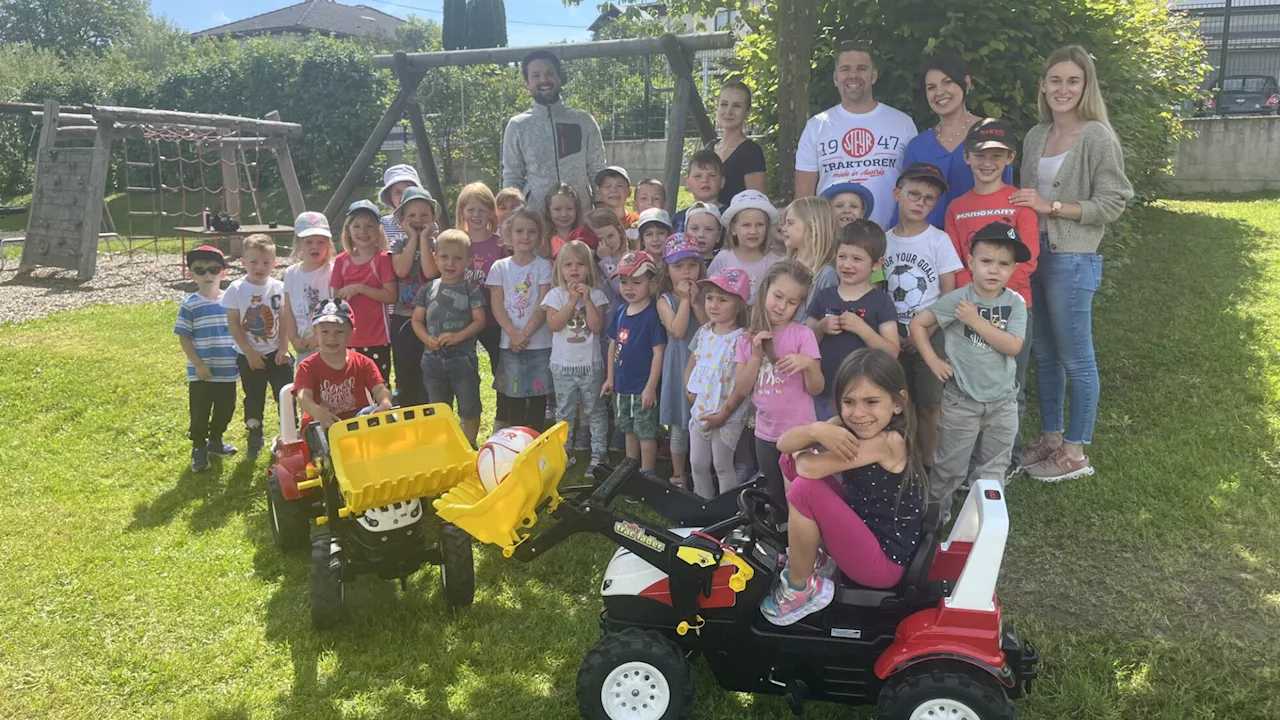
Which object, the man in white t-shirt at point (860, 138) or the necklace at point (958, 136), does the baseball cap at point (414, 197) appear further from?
the necklace at point (958, 136)

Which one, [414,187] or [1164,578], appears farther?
[414,187]

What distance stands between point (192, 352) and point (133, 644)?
7.53 ft

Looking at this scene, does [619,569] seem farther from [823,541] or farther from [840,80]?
[840,80]

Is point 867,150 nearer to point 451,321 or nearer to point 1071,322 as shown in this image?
point 1071,322

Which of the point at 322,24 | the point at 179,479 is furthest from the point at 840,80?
the point at 322,24

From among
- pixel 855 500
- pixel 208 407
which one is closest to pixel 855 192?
pixel 855 500

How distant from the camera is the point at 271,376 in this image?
543cm

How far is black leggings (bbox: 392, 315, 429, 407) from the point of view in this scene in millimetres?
5172

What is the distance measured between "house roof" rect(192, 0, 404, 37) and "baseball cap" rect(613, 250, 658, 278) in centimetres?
5673

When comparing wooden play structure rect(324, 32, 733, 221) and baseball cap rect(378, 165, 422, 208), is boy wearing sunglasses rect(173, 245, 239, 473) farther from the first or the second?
wooden play structure rect(324, 32, 733, 221)

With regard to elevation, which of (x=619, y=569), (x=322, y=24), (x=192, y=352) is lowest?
(x=619, y=569)

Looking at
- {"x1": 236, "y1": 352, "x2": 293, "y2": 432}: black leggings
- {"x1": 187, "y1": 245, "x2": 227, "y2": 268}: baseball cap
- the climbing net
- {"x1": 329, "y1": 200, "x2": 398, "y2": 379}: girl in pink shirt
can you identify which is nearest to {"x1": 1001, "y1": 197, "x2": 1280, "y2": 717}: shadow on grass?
{"x1": 329, "y1": 200, "x2": 398, "y2": 379}: girl in pink shirt

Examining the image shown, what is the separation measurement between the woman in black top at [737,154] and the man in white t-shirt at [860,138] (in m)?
0.50

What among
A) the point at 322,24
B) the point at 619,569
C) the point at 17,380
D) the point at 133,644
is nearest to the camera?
the point at 619,569
